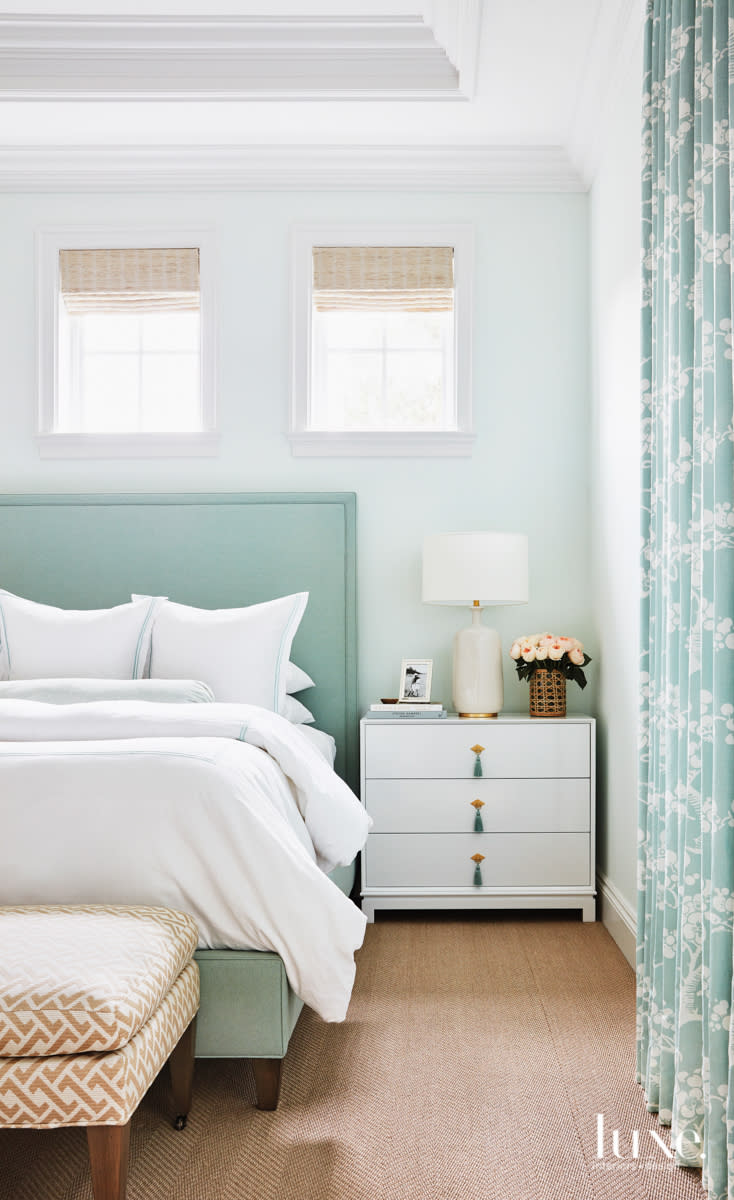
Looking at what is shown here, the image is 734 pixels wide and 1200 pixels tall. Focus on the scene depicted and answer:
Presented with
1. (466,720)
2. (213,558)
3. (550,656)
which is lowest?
(466,720)

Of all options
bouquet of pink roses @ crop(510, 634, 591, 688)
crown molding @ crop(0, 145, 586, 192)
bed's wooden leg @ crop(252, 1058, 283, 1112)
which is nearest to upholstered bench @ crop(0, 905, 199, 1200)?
bed's wooden leg @ crop(252, 1058, 283, 1112)

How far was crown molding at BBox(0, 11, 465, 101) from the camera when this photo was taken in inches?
120

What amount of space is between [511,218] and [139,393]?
168cm

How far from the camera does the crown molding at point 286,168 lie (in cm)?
360

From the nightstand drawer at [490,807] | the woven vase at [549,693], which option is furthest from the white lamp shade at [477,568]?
Result: the nightstand drawer at [490,807]

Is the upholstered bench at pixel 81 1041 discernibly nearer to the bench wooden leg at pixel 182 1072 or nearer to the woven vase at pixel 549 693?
the bench wooden leg at pixel 182 1072

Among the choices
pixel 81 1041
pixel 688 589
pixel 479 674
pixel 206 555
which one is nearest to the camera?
pixel 81 1041

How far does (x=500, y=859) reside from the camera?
3207 millimetres

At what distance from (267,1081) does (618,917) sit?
4.81ft

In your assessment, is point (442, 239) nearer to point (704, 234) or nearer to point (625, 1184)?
point (704, 234)

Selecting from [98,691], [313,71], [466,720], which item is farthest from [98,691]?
[313,71]

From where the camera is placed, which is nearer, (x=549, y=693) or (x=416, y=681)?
(x=549, y=693)

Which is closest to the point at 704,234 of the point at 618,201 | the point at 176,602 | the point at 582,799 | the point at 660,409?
the point at 660,409

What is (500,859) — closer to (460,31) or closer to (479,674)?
(479,674)
